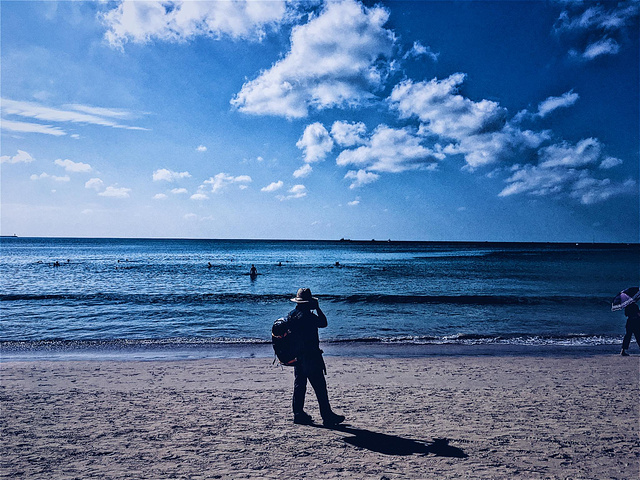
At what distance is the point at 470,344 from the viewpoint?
46.0 feet

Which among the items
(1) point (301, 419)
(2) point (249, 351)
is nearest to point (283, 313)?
(2) point (249, 351)

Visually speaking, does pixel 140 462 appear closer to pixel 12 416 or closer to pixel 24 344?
pixel 12 416

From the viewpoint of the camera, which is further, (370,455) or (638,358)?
(638,358)

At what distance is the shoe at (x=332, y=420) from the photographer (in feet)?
20.5

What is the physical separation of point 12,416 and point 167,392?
2530 mm

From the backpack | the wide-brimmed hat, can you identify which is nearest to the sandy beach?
the backpack

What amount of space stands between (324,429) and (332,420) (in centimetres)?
20

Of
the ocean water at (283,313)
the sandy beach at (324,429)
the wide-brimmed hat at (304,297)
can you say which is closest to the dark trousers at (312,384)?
the sandy beach at (324,429)

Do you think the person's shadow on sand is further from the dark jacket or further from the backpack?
the backpack

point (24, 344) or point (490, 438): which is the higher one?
point (490, 438)

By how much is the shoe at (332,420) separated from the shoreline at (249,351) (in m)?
5.67

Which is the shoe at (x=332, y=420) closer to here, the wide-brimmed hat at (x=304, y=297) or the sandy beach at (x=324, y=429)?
the sandy beach at (x=324, y=429)

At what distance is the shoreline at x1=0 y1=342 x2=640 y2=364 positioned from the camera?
1193 cm

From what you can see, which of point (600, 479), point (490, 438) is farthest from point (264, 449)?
point (600, 479)
